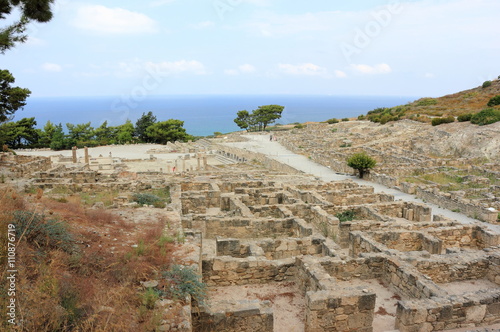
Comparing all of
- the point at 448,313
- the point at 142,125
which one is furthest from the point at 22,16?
the point at 142,125

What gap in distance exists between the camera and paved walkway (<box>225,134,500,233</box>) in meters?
16.8

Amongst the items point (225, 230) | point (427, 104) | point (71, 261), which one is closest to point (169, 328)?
point (71, 261)

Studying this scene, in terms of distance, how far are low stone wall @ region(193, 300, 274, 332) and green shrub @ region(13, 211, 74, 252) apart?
2.92 m

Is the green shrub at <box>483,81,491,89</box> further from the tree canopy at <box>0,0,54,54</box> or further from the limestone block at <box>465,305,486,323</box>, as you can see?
the tree canopy at <box>0,0,54,54</box>

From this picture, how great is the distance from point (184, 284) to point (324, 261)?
3899mm

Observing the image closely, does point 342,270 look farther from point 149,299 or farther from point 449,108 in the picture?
point 449,108

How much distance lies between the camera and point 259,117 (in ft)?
244

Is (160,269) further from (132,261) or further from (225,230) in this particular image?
(225,230)

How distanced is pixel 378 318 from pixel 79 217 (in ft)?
24.1

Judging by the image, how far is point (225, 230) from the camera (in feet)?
39.5

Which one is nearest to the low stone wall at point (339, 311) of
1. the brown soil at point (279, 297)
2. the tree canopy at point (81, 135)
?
the brown soil at point (279, 297)

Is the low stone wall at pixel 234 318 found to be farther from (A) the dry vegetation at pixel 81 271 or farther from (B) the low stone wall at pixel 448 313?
(B) the low stone wall at pixel 448 313

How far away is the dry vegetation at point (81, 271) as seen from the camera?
492 cm

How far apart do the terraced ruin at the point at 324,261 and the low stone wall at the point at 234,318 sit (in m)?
0.02
